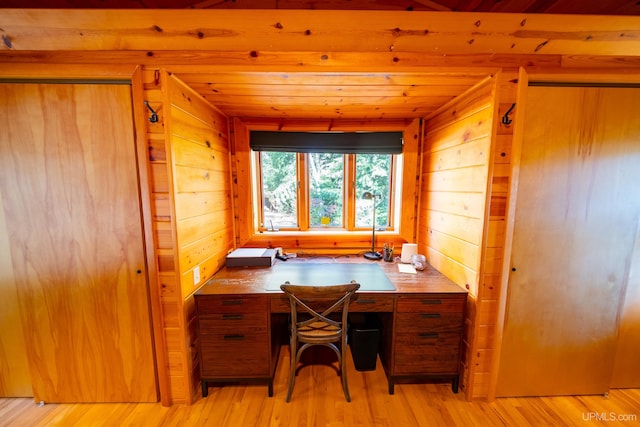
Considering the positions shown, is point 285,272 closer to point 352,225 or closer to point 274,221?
point 274,221

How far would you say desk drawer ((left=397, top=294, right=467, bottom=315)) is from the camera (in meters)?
1.51

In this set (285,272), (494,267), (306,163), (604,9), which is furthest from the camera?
(306,163)

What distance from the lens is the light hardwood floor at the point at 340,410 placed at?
1.41 meters

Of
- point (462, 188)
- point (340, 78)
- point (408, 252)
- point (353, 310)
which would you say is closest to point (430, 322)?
point (353, 310)

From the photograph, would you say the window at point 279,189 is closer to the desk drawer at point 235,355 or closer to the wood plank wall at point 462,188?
the desk drawer at point 235,355

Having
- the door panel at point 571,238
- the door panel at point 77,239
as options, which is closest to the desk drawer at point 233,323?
the door panel at point 77,239

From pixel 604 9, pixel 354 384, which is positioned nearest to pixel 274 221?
pixel 354 384

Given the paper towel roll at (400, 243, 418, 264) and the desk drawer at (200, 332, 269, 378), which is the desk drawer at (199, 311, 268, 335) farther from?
the paper towel roll at (400, 243, 418, 264)

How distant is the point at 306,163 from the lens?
2.39 meters

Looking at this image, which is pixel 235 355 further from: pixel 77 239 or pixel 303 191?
pixel 303 191

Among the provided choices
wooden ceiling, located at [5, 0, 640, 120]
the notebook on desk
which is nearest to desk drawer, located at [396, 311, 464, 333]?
the notebook on desk

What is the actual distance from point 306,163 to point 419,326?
5.66 ft

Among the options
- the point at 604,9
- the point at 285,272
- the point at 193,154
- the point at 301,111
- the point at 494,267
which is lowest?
the point at 285,272

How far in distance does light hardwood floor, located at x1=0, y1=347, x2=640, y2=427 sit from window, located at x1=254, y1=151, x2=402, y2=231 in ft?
4.61
